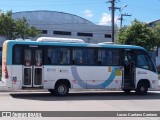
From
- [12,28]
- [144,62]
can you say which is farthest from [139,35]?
[144,62]

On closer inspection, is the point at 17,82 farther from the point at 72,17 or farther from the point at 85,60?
the point at 72,17

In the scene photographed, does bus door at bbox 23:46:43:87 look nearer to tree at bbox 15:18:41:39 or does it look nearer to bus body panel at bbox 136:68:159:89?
bus body panel at bbox 136:68:159:89

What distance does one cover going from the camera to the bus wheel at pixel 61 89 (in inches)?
755

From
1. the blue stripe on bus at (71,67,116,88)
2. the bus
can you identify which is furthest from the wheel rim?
the blue stripe on bus at (71,67,116,88)

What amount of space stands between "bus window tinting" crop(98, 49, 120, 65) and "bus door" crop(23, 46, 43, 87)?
331 cm

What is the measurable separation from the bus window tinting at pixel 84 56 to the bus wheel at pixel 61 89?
1304 millimetres

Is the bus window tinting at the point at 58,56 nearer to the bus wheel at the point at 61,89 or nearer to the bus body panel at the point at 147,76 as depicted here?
the bus wheel at the point at 61,89

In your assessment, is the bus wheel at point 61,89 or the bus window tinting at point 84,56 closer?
the bus wheel at point 61,89

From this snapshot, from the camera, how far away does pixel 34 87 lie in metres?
18.6

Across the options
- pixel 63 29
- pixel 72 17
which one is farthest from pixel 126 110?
pixel 72 17

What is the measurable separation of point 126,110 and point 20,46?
672 cm

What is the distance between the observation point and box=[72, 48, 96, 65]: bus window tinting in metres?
19.7

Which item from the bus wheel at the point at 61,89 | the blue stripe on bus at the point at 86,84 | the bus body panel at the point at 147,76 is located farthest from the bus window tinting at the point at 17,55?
the bus body panel at the point at 147,76

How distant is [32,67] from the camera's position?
728 inches
